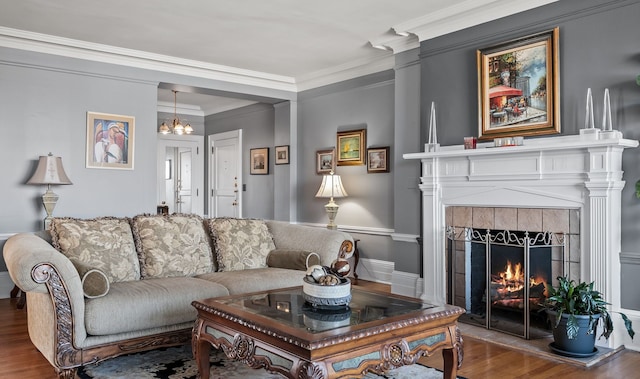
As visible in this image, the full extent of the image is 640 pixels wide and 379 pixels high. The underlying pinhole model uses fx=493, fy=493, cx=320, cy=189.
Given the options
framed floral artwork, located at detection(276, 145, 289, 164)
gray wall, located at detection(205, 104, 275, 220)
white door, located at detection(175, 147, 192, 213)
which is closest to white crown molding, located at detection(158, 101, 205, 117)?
white door, located at detection(175, 147, 192, 213)

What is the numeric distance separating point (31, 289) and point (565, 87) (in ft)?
→ 12.0

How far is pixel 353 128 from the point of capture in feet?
20.0

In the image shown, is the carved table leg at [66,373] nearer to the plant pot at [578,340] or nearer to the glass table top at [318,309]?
the glass table top at [318,309]

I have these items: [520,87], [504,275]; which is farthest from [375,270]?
[520,87]

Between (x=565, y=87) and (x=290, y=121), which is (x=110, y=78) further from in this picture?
(x=565, y=87)

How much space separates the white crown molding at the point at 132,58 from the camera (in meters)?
4.85

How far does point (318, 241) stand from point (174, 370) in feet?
5.00

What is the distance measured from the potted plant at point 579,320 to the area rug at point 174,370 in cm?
90

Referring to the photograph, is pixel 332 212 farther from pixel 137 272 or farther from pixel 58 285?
pixel 58 285

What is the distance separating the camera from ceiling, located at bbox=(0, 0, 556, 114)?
4.08 meters

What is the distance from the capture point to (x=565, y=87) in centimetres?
359

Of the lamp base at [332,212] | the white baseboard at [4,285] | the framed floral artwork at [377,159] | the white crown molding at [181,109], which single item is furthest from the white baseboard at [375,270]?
the white crown molding at [181,109]

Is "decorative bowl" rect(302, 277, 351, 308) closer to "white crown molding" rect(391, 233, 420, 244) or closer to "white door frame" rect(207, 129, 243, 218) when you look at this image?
"white crown molding" rect(391, 233, 420, 244)

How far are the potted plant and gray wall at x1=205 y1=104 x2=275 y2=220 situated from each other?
4.68 metres
